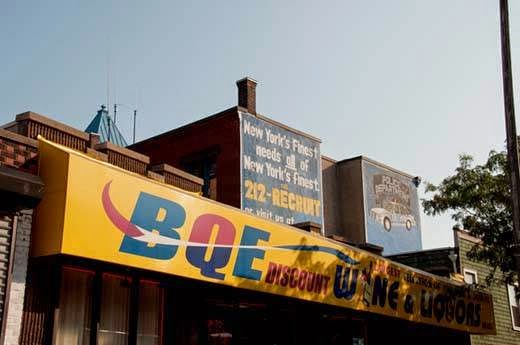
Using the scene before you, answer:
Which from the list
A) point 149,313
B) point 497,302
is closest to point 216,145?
point 497,302

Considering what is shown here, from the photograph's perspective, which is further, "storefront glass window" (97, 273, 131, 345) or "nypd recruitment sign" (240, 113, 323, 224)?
"nypd recruitment sign" (240, 113, 323, 224)

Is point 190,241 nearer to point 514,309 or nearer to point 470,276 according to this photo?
point 470,276

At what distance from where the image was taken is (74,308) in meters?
11.5

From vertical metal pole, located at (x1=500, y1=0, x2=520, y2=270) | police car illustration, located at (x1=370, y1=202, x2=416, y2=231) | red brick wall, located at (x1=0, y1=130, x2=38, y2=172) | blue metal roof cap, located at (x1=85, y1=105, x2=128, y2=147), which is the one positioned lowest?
red brick wall, located at (x1=0, y1=130, x2=38, y2=172)

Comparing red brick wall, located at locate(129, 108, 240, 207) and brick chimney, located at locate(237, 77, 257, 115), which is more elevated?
brick chimney, located at locate(237, 77, 257, 115)

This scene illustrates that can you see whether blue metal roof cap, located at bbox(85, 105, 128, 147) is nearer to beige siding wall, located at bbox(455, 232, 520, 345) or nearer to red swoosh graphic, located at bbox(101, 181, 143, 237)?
beige siding wall, located at bbox(455, 232, 520, 345)

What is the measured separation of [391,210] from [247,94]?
42.6 ft

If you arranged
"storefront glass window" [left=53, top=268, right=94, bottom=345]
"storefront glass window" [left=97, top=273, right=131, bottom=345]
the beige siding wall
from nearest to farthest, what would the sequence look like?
"storefront glass window" [left=53, top=268, right=94, bottom=345] < "storefront glass window" [left=97, top=273, right=131, bottom=345] < the beige siding wall

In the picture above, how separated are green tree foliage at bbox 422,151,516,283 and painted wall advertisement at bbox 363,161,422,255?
526 inches

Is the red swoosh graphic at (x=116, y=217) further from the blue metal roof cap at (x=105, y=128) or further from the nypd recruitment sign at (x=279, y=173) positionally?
the blue metal roof cap at (x=105, y=128)

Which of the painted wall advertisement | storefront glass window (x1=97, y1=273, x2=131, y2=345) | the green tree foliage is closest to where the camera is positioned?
storefront glass window (x1=97, y1=273, x2=131, y2=345)

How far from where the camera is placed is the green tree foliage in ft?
66.3

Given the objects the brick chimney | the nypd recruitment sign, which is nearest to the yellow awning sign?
the nypd recruitment sign

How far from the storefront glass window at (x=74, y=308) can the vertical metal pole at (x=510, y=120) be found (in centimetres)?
940
